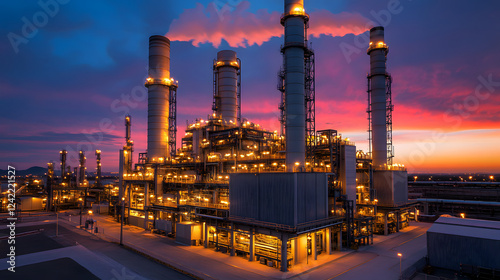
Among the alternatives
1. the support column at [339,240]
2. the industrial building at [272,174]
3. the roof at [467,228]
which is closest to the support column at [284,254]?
the industrial building at [272,174]

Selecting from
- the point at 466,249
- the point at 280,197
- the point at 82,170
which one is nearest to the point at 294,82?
the point at 280,197

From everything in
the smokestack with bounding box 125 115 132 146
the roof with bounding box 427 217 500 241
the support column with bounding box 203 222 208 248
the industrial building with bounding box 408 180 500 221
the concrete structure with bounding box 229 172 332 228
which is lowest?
the industrial building with bounding box 408 180 500 221

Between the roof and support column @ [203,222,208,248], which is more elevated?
the roof

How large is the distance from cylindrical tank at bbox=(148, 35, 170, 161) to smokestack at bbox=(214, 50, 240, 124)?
37.5 feet

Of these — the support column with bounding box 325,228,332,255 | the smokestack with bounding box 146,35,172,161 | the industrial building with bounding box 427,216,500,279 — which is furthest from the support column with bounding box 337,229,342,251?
the smokestack with bounding box 146,35,172,161

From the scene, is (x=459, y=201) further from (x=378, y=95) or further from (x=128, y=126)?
(x=128, y=126)

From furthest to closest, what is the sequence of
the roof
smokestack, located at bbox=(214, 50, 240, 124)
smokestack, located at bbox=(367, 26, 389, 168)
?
1. smokestack, located at bbox=(214, 50, 240, 124)
2. smokestack, located at bbox=(367, 26, 389, 168)
3. the roof

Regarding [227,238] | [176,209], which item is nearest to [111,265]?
[227,238]

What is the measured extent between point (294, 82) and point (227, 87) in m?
Result: 27.6

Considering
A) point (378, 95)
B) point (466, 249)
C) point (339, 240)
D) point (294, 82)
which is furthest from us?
point (378, 95)

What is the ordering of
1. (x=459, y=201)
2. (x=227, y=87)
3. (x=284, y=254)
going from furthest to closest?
(x=227, y=87) < (x=459, y=201) < (x=284, y=254)

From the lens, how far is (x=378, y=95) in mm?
53469

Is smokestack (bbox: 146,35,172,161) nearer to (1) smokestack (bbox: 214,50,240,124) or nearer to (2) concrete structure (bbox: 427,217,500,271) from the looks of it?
(1) smokestack (bbox: 214,50,240,124)

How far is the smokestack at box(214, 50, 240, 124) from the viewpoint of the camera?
204ft
